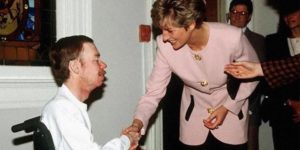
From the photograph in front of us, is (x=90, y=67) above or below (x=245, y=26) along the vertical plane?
below

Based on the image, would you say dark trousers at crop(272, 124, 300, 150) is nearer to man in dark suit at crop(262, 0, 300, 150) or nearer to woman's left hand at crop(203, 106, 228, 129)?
man in dark suit at crop(262, 0, 300, 150)

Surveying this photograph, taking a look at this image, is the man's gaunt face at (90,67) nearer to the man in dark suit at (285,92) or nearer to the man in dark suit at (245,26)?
the man in dark suit at (285,92)

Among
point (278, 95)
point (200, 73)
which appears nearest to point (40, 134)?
point (200, 73)

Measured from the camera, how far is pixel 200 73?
218 centimetres

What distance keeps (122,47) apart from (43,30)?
2.38ft

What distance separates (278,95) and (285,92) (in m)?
0.16

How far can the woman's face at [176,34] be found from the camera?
6.56 ft

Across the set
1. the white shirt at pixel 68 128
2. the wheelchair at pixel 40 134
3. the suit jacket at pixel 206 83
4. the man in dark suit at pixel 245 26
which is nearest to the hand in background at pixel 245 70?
the suit jacket at pixel 206 83

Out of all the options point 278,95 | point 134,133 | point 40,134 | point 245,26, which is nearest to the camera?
point 40,134

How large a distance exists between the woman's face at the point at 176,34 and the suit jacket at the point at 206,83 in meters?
0.14

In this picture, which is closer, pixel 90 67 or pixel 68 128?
pixel 68 128

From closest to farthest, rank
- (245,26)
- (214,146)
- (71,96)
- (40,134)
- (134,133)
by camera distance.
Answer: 1. (40,134)
2. (71,96)
3. (134,133)
4. (214,146)
5. (245,26)

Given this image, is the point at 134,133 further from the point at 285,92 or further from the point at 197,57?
the point at 285,92

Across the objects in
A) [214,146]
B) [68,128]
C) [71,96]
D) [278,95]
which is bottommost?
[214,146]
